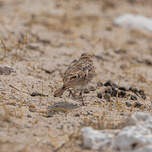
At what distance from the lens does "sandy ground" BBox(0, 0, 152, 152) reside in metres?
4.14

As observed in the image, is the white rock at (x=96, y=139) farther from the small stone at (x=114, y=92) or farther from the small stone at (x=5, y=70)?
the small stone at (x=5, y=70)

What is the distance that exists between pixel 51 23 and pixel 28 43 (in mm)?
1786

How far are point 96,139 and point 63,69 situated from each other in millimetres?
3243

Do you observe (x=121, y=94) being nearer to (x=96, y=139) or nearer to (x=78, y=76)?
(x=78, y=76)

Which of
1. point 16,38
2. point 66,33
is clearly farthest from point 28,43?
point 66,33

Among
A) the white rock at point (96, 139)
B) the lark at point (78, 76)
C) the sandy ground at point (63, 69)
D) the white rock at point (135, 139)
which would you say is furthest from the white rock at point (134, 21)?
the white rock at point (96, 139)

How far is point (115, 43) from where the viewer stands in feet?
29.5

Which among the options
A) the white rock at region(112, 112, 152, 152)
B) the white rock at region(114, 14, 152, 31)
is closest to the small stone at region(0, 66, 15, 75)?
the white rock at region(112, 112, 152, 152)

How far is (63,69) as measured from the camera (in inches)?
270

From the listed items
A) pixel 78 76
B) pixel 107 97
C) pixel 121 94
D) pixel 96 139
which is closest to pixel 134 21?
pixel 121 94

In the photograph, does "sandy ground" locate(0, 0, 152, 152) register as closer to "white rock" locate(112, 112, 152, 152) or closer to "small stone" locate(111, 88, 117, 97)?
"small stone" locate(111, 88, 117, 97)

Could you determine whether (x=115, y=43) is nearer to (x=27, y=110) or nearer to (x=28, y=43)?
(x=28, y=43)

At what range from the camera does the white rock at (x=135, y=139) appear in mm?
3541

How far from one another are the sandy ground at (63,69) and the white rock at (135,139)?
393 millimetres
